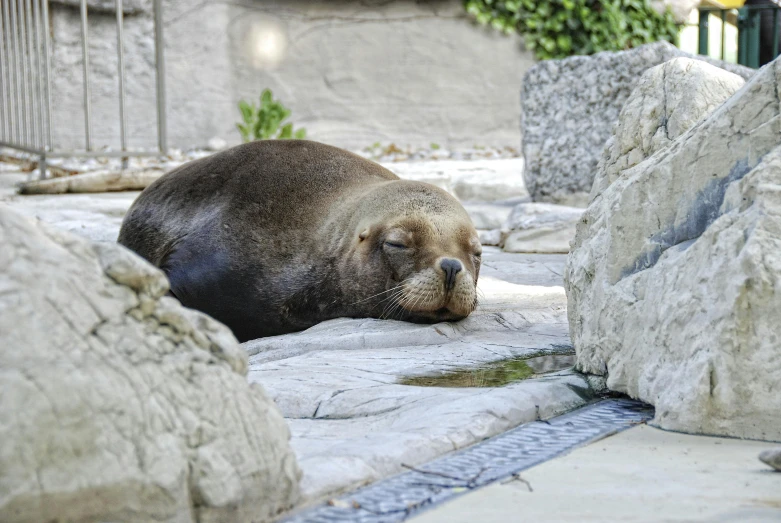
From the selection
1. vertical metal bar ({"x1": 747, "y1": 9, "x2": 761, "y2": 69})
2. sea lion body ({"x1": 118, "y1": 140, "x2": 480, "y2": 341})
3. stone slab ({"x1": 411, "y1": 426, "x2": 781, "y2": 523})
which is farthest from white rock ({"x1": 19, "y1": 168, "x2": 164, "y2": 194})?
vertical metal bar ({"x1": 747, "y1": 9, "x2": 761, "y2": 69})

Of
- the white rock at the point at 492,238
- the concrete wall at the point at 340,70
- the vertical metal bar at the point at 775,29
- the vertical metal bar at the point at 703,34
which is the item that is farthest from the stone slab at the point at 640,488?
the concrete wall at the point at 340,70

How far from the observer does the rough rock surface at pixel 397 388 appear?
2.58m

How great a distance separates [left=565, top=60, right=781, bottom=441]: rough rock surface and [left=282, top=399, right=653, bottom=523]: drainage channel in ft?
0.53

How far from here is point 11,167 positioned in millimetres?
11820

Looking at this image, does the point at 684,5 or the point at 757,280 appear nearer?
the point at 757,280

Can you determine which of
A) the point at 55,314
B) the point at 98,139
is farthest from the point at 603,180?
the point at 98,139

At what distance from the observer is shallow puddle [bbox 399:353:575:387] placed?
3572 mm

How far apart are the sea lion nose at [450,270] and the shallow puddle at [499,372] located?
807 millimetres

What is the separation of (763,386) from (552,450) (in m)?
0.58

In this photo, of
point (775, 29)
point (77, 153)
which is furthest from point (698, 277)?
point (775, 29)

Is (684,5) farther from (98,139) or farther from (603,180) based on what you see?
(603,180)

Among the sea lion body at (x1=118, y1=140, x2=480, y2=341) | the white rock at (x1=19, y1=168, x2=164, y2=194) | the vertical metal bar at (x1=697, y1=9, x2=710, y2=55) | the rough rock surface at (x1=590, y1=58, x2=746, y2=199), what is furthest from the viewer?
the vertical metal bar at (x1=697, y1=9, x2=710, y2=55)

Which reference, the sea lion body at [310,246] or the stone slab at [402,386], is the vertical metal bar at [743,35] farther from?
the sea lion body at [310,246]

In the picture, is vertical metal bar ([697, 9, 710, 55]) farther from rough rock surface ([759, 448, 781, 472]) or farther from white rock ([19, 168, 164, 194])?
rough rock surface ([759, 448, 781, 472])
